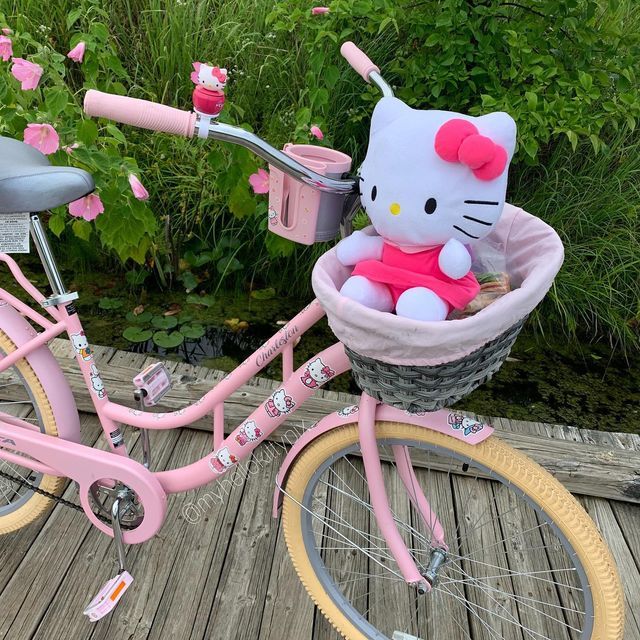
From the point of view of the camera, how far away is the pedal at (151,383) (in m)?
1.34

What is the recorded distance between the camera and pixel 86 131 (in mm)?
1747

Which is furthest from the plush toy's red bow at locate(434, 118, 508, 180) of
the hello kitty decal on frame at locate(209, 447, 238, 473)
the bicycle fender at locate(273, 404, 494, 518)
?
the hello kitty decal on frame at locate(209, 447, 238, 473)

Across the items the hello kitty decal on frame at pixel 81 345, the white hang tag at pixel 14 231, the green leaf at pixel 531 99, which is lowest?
the hello kitty decal on frame at pixel 81 345

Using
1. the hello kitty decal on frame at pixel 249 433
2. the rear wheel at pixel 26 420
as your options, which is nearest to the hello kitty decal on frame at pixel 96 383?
the rear wheel at pixel 26 420

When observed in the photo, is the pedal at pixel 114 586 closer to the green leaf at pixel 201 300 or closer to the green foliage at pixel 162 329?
the green foliage at pixel 162 329

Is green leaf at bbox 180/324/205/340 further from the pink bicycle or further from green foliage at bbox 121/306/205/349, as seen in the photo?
the pink bicycle

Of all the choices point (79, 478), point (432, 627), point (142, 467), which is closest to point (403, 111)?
point (142, 467)

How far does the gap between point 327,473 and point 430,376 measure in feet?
2.25

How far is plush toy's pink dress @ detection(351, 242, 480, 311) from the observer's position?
0.91 m

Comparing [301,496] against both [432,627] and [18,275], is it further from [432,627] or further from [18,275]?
[18,275]

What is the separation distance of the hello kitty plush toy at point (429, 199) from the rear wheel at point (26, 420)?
0.86 meters

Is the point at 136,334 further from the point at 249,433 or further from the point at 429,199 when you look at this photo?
the point at 429,199

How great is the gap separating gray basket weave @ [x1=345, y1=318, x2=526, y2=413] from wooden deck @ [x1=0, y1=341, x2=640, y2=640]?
2.69 feet

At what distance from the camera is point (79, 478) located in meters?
1.38
